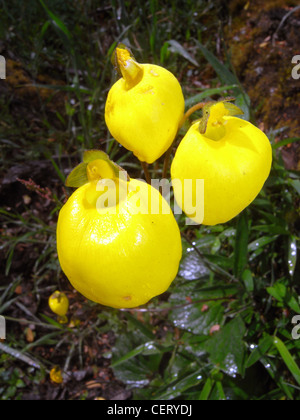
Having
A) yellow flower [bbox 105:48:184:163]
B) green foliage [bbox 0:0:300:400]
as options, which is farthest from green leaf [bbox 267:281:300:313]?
yellow flower [bbox 105:48:184:163]

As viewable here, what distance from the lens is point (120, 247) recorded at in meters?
0.76

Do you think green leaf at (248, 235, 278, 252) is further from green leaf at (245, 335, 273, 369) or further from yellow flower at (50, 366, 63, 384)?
yellow flower at (50, 366, 63, 384)

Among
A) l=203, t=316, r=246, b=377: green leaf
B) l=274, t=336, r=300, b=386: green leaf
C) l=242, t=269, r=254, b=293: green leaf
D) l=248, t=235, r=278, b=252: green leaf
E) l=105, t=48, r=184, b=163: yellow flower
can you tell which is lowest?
l=203, t=316, r=246, b=377: green leaf

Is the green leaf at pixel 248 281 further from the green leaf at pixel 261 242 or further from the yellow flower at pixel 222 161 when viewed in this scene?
the yellow flower at pixel 222 161

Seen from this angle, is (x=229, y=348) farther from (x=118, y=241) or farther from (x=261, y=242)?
(x=118, y=241)

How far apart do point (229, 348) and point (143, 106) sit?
1111 millimetres

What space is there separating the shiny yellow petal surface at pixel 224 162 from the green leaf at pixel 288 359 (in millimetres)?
820

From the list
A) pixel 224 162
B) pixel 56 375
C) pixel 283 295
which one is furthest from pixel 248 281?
pixel 56 375

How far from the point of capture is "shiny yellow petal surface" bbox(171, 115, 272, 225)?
82 cm

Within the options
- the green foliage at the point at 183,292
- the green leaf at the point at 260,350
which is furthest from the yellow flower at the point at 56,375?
the green leaf at the point at 260,350

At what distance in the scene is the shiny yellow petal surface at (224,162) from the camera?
82 centimetres

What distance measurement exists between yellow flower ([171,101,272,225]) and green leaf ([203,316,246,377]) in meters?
0.81

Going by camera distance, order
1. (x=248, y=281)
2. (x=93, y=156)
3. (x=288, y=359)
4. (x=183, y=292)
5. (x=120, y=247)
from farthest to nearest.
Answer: (x=183, y=292)
(x=248, y=281)
(x=288, y=359)
(x=93, y=156)
(x=120, y=247)
